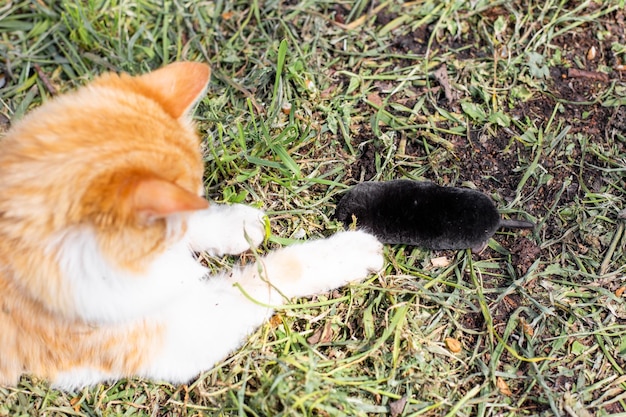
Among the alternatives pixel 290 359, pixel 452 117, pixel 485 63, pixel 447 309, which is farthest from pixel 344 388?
pixel 485 63

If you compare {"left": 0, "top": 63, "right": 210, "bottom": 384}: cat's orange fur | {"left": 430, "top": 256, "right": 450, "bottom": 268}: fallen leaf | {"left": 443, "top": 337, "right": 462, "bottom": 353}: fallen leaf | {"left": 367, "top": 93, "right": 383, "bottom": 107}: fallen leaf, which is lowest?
{"left": 443, "top": 337, "right": 462, "bottom": 353}: fallen leaf

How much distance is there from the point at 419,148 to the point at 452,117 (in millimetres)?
296

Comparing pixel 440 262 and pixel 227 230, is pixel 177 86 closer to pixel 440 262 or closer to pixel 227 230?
pixel 227 230

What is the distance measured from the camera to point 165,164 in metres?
2.16

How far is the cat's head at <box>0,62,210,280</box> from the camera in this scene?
201 cm

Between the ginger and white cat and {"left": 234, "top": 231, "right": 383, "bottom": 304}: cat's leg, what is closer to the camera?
the ginger and white cat

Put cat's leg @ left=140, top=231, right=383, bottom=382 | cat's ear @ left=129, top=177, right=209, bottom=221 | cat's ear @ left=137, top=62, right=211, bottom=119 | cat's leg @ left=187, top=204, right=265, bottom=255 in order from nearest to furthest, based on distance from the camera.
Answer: cat's ear @ left=129, top=177, right=209, bottom=221 → cat's ear @ left=137, top=62, right=211, bottom=119 → cat's leg @ left=140, top=231, right=383, bottom=382 → cat's leg @ left=187, top=204, right=265, bottom=255

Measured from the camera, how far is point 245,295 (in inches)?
110

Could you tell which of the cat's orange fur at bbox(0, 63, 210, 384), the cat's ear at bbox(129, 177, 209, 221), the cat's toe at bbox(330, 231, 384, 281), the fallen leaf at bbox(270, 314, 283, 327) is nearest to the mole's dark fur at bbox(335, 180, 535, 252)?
the cat's toe at bbox(330, 231, 384, 281)

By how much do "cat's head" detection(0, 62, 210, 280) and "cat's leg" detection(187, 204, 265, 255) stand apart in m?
0.80

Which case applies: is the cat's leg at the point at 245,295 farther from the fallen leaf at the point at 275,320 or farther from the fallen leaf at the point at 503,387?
the fallen leaf at the point at 503,387

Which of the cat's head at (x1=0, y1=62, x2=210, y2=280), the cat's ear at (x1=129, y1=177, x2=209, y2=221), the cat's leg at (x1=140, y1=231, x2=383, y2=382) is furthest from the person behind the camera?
the cat's leg at (x1=140, y1=231, x2=383, y2=382)

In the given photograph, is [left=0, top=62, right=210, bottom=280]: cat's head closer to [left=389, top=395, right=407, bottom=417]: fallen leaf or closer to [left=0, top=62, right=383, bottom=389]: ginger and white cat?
[left=0, top=62, right=383, bottom=389]: ginger and white cat

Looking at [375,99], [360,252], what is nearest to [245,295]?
[360,252]
